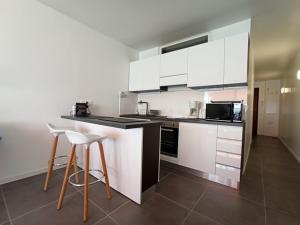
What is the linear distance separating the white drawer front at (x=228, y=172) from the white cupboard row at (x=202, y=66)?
4.03ft

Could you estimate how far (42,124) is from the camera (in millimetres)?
2248

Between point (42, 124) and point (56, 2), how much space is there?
1.79m

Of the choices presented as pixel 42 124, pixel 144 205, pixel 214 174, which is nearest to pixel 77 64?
pixel 42 124

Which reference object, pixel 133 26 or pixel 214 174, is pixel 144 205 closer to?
pixel 214 174

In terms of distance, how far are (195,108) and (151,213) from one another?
6.24 ft

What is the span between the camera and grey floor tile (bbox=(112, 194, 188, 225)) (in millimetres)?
1384

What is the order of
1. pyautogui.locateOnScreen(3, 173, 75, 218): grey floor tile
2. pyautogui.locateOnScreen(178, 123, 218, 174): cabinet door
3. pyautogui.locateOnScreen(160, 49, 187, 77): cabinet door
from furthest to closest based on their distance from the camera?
pyautogui.locateOnScreen(160, 49, 187, 77): cabinet door → pyautogui.locateOnScreen(178, 123, 218, 174): cabinet door → pyautogui.locateOnScreen(3, 173, 75, 218): grey floor tile

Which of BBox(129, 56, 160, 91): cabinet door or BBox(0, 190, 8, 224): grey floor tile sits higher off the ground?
BBox(129, 56, 160, 91): cabinet door

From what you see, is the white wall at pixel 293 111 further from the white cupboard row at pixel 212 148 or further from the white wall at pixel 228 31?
the white cupboard row at pixel 212 148

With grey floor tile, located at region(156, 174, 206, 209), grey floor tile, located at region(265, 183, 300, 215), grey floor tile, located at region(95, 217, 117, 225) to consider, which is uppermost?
Result: grey floor tile, located at region(95, 217, 117, 225)

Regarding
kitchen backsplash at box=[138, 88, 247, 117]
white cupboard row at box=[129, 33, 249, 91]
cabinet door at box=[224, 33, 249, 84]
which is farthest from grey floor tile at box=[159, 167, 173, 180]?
cabinet door at box=[224, 33, 249, 84]

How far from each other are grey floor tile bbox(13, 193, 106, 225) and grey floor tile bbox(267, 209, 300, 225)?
163 cm

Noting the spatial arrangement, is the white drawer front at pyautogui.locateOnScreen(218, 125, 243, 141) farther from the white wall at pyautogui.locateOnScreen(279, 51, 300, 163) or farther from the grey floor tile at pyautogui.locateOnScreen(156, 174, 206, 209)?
the white wall at pyautogui.locateOnScreen(279, 51, 300, 163)

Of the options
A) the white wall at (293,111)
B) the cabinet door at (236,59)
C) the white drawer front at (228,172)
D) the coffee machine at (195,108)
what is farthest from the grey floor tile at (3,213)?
the white wall at (293,111)
